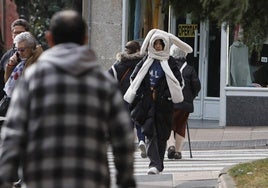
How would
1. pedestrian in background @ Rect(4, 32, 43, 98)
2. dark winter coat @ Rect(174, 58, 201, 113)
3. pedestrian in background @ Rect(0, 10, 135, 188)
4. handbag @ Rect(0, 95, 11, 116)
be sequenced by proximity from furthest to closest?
dark winter coat @ Rect(174, 58, 201, 113), handbag @ Rect(0, 95, 11, 116), pedestrian in background @ Rect(4, 32, 43, 98), pedestrian in background @ Rect(0, 10, 135, 188)

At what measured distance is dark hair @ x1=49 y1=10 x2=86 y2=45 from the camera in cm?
495

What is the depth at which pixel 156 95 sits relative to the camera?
1070 cm

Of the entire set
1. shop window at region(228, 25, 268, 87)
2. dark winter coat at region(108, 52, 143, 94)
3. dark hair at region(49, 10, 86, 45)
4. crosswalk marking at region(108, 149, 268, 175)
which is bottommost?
crosswalk marking at region(108, 149, 268, 175)

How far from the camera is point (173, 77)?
34.7 feet

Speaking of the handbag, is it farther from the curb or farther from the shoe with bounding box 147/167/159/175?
the curb

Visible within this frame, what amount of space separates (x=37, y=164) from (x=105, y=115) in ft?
1.54

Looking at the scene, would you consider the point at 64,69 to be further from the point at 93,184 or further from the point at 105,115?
the point at 93,184

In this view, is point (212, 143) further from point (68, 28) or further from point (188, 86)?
point (68, 28)

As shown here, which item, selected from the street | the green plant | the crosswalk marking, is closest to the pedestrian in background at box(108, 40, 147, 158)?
the crosswalk marking

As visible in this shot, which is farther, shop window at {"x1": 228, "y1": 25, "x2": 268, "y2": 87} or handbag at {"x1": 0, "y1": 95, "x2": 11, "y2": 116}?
shop window at {"x1": 228, "y1": 25, "x2": 268, "y2": 87}

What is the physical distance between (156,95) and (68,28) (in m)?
5.77

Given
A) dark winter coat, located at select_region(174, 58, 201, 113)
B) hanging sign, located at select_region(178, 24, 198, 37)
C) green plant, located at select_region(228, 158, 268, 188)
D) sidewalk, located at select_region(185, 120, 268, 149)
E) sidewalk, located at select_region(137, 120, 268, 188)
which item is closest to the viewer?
green plant, located at select_region(228, 158, 268, 188)

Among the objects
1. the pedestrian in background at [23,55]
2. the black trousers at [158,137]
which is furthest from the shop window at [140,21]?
the pedestrian in background at [23,55]

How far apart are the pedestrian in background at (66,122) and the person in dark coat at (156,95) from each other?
557 centimetres
